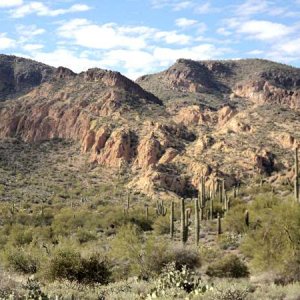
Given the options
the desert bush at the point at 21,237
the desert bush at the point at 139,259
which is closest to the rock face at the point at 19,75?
the desert bush at the point at 21,237

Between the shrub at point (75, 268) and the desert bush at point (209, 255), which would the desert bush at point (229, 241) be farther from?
the shrub at point (75, 268)

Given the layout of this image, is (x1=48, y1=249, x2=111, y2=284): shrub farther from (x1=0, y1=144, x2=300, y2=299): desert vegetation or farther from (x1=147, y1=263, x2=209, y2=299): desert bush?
(x1=147, y1=263, x2=209, y2=299): desert bush

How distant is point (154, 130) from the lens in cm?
8231

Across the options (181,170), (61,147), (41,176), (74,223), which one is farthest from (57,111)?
(74,223)

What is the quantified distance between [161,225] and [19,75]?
362ft

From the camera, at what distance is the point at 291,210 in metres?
21.8

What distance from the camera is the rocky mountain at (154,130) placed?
7188 centimetres

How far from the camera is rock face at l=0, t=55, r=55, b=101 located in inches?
5310

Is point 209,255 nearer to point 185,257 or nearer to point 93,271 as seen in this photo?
point 185,257

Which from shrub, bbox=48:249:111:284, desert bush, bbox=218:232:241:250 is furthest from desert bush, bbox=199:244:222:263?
shrub, bbox=48:249:111:284

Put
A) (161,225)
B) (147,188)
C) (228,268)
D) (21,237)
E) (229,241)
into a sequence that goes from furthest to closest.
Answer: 1. (147,188)
2. (161,225)
3. (21,237)
4. (229,241)
5. (228,268)

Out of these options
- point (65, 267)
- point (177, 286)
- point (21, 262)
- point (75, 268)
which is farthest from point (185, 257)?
point (177, 286)

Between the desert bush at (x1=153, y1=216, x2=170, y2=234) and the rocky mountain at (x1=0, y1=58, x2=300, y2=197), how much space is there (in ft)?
78.0

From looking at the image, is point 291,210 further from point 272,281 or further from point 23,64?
point 23,64
